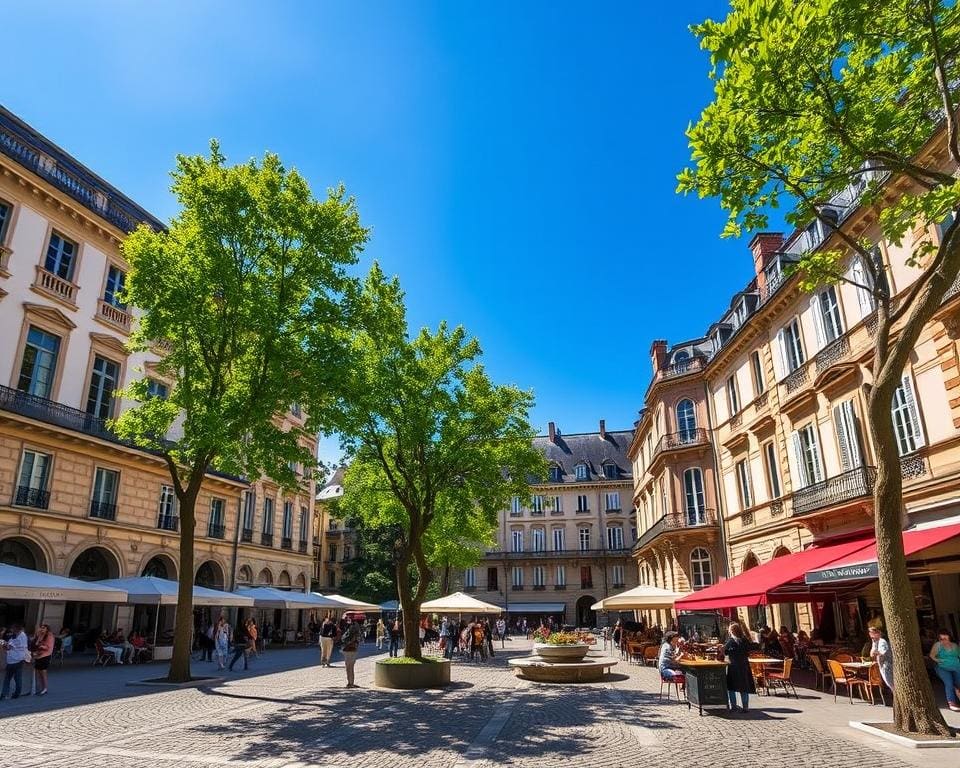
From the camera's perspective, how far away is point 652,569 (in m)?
40.1

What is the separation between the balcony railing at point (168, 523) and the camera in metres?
26.6

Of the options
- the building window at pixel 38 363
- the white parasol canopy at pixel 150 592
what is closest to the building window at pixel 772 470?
the white parasol canopy at pixel 150 592

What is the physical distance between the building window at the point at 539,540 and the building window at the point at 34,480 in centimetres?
4417

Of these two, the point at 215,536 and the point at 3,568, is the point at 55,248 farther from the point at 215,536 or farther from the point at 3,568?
the point at 215,536

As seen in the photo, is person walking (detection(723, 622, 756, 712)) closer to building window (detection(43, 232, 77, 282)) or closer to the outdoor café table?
the outdoor café table

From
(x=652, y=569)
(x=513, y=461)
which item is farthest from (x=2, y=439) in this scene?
(x=652, y=569)

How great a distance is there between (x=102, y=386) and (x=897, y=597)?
25.1m

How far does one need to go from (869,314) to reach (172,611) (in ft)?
93.3

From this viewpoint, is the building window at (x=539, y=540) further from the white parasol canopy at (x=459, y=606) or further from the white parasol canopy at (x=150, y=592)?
the white parasol canopy at (x=150, y=592)

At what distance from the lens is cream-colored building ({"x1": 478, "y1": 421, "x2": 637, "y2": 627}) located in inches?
2232

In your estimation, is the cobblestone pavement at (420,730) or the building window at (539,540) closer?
the cobblestone pavement at (420,730)

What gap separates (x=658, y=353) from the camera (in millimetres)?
36094

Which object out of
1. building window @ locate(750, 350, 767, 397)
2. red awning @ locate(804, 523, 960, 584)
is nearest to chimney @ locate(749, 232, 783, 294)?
building window @ locate(750, 350, 767, 397)

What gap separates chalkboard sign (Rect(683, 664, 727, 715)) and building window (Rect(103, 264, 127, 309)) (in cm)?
2322
